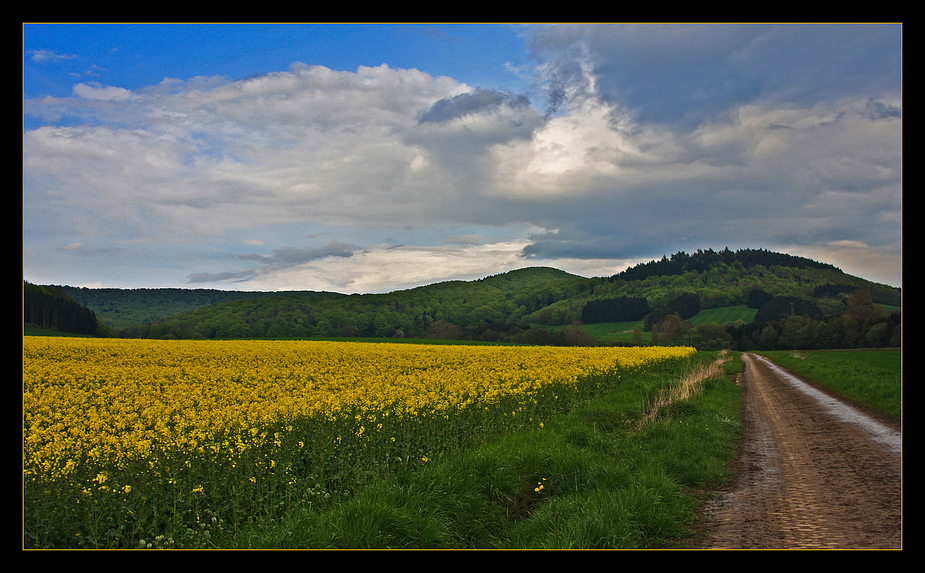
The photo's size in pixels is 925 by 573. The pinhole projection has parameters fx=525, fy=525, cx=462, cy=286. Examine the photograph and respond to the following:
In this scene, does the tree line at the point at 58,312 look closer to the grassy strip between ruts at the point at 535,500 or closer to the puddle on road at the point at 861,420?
the grassy strip between ruts at the point at 535,500

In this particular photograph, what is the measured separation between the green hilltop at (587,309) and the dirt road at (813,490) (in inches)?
1674

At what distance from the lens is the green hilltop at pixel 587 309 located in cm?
7212

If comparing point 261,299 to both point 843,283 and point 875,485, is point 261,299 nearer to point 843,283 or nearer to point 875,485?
point 875,485

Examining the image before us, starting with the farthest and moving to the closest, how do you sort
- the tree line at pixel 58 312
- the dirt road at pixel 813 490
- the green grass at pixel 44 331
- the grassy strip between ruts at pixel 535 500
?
the tree line at pixel 58 312 < the green grass at pixel 44 331 < the dirt road at pixel 813 490 < the grassy strip between ruts at pixel 535 500

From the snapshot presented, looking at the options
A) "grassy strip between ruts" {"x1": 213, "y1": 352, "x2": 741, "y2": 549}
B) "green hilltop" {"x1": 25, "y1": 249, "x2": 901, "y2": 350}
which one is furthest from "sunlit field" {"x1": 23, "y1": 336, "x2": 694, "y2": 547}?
"green hilltop" {"x1": 25, "y1": 249, "x2": 901, "y2": 350}

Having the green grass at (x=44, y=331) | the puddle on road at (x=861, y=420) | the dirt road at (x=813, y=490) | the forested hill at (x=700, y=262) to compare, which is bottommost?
the green grass at (x=44, y=331)

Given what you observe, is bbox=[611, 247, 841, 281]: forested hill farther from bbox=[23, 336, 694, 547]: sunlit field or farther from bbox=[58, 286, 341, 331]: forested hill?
bbox=[23, 336, 694, 547]: sunlit field

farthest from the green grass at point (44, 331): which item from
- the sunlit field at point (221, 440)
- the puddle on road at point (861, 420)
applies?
the puddle on road at point (861, 420)

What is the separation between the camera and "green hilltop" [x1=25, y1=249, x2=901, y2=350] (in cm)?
7212

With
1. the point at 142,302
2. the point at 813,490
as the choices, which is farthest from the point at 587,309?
the point at 813,490

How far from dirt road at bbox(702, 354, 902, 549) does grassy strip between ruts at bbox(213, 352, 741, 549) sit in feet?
1.57

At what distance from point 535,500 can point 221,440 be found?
5.13 m

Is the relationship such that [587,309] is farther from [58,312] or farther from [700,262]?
[58,312]
